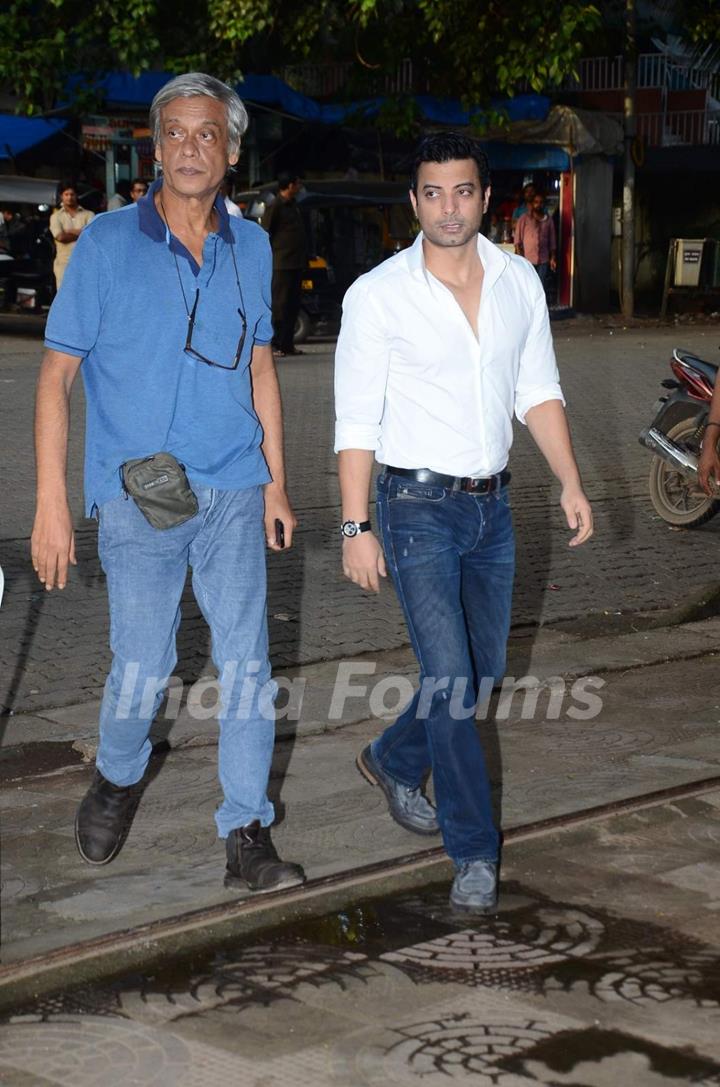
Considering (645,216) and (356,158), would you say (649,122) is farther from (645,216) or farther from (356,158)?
(356,158)

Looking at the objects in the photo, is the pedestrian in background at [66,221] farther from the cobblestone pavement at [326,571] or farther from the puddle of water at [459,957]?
the puddle of water at [459,957]

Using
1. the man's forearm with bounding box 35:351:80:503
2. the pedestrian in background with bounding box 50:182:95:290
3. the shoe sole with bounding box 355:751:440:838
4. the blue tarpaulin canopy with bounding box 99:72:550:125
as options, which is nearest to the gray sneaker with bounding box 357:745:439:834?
the shoe sole with bounding box 355:751:440:838

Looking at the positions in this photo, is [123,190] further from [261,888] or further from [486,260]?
[261,888]

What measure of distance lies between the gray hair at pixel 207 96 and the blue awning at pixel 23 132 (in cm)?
2430

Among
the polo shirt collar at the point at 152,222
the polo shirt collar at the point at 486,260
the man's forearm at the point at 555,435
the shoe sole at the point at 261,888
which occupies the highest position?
the polo shirt collar at the point at 152,222

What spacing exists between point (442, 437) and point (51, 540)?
1031mm

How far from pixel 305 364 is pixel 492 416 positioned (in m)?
15.8

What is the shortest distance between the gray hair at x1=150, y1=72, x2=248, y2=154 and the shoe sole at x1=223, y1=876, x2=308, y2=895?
189cm

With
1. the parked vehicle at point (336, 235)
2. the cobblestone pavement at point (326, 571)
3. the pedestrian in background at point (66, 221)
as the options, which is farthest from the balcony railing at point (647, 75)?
the cobblestone pavement at point (326, 571)

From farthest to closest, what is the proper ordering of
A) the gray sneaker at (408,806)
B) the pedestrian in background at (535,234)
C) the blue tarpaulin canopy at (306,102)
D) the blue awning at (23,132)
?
the blue awning at (23,132)
the pedestrian in background at (535,234)
the blue tarpaulin canopy at (306,102)
the gray sneaker at (408,806)

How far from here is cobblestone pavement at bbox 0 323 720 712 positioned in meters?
7.28

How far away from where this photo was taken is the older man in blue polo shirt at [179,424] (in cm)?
432

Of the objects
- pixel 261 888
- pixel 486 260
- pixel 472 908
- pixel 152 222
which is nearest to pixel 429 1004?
pixel 472 908

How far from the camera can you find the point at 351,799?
17.6 feet
